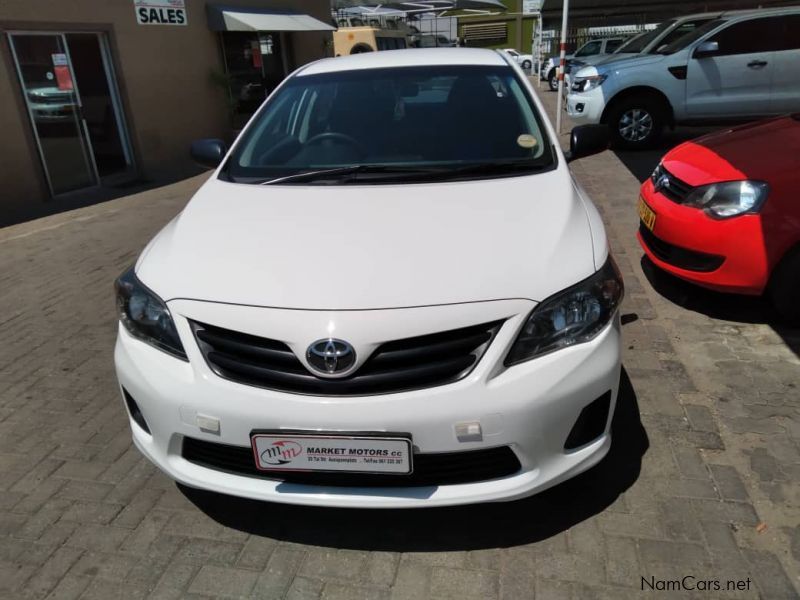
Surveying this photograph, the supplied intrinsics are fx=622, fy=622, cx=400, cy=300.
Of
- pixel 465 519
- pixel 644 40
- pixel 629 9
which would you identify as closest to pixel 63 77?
pixel 465 519

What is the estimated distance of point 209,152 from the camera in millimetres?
3455

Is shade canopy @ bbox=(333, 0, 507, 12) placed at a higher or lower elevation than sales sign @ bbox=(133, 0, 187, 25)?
higher

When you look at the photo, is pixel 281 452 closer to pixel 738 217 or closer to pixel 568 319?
pixel 568 319

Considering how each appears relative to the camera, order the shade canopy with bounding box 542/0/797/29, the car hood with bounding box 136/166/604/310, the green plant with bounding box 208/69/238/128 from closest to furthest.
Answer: the car hood with bounding box 136/166/604/310 → the green plant with bounding box 208/69/238/128 → the shade canopy with bounding box 542/0/797/29

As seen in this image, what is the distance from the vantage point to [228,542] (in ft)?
7.64

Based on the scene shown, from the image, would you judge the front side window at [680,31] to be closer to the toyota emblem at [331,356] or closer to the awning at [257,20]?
the awning at [257,20]

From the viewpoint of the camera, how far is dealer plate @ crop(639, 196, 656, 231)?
13.5ft

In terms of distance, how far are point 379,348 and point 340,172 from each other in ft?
4.02

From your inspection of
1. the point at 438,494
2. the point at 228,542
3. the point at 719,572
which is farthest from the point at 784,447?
the point at 228,542

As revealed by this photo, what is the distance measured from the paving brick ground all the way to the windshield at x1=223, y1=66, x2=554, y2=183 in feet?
4.56

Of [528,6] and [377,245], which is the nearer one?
[377,245]

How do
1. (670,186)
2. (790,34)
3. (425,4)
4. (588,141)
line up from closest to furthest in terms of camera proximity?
(588,141)
(670,186)
(790,34)
(425,4)

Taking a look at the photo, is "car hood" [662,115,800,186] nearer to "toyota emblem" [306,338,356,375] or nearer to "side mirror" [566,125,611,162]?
"side mirror" [566,125,611,162]

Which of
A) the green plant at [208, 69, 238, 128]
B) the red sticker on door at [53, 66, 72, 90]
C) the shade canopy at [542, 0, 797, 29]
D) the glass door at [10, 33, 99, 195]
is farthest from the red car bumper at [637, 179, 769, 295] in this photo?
the shade canopy at [542, 0, 797, 29]
